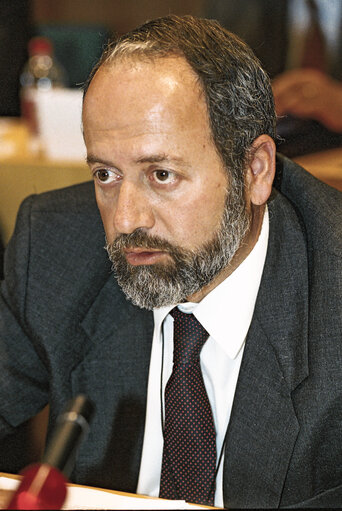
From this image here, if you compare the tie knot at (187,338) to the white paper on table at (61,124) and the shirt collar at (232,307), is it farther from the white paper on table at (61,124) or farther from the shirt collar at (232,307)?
the white paper on table at (61,124)

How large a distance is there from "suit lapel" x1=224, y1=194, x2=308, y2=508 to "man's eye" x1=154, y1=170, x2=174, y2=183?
26 centimetres

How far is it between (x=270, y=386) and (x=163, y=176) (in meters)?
0.39

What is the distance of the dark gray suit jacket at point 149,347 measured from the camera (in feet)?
3.45

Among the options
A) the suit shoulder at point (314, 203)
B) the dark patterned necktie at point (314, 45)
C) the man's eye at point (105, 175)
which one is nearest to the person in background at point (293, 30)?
the dark patterned necktie at point (314, 45)

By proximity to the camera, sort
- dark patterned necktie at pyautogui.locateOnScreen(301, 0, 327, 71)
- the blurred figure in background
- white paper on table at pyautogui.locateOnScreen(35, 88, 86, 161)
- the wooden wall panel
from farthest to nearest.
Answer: the wooden wall panel
dark patterned necktie at pyautogui.locateOnScreen(301, 0, 327, 71)
the blurred figure in background
white paper on table at pyautogui.locateOnScreen(35, 88, 86, 161)

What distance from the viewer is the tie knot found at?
1163 mm

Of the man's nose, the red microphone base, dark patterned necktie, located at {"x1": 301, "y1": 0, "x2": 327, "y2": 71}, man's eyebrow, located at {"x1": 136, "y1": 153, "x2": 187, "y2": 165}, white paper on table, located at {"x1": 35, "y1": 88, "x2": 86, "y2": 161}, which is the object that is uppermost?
dark patterned necktie, located at {"x1": 301, "y1": 0, "x2": 327, "y2": 71}

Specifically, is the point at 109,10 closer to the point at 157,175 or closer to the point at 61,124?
the point at 61,124

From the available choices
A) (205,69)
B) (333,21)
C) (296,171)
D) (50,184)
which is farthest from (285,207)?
(333,21)

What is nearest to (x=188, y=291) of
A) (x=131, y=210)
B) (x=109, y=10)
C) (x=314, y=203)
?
(x=131, y=210)

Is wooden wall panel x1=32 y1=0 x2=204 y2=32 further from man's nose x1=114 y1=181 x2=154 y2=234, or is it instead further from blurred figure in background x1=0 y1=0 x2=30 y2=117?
man's nose x1=114 y1=181 x2=154 y2=234

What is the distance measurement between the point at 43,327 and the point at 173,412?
1.00ft

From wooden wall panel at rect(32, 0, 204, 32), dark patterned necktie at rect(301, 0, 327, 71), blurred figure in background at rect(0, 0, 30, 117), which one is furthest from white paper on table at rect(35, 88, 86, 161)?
wooden wall panel at rect(32, 0, 204, 32)

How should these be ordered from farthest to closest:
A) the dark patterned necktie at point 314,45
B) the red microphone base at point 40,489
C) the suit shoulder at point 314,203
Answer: the dark patterned necktie at point 314,45
the suit shoulder at point 314,203
the red microphone base at point 40,489
